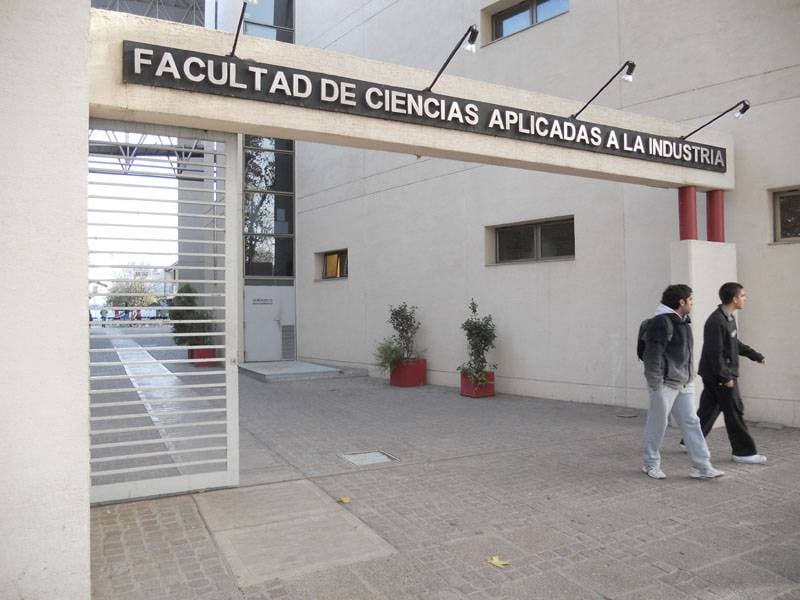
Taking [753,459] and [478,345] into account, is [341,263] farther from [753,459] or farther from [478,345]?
[753,459]

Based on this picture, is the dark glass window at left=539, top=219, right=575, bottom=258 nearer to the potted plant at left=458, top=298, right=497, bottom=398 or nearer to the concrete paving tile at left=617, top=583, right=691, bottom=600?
the potted plant at left=458, top=298, right=497, bottom=398

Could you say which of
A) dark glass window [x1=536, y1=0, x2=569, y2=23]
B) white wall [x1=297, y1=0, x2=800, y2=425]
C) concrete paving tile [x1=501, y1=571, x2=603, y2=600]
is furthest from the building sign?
dark glass window [x1=536, y1=0, x2=569, y2=23]

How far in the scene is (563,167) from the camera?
23.9 feet

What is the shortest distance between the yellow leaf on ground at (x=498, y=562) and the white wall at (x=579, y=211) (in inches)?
208

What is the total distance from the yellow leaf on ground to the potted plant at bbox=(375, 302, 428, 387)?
356 inches

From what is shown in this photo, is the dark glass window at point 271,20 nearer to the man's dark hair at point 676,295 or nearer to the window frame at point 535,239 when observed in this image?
the window frame at point 535,239

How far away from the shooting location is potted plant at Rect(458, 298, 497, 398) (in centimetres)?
1148

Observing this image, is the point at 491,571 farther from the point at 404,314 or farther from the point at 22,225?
the point at 404,314

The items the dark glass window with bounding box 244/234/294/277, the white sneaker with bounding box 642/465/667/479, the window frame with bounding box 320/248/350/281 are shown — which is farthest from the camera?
the dark glass window with bounding box 244/234/294/277

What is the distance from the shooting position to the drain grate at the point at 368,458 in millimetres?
6773

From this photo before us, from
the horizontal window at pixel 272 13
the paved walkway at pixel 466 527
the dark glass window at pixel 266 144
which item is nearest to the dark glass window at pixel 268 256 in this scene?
the dark glass window at pixel 266 144

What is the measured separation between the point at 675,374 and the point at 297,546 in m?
3.72

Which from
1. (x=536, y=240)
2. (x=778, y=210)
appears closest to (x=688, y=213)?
(x=778, y=210)

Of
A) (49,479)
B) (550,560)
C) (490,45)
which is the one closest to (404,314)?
(490,45)
